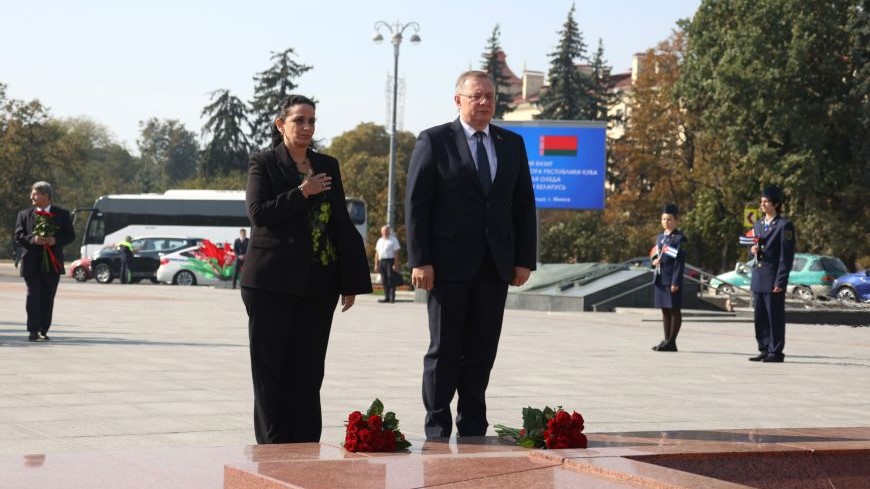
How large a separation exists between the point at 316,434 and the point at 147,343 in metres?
9.01

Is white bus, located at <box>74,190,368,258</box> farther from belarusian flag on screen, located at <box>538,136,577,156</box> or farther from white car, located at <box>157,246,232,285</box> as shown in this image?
belarusian flag on screen, located at <box>538,136,577,156</box>

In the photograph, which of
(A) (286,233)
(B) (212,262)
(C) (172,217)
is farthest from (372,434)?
(C) (172,217)

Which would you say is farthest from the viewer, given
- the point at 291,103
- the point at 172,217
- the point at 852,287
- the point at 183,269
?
the point at 172,217

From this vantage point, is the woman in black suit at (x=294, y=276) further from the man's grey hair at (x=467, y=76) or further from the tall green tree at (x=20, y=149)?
the tall green tree at (x=20, y=149)

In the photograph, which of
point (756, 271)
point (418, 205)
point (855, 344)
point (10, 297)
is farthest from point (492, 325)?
point (10, 297)

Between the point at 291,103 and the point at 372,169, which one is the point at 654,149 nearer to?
the point at 372,169

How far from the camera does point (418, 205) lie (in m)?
7.04

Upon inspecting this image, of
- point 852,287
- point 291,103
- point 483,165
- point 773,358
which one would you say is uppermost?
point 291,103

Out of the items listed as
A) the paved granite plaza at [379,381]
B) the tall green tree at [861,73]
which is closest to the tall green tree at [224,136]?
the tall green tree at [861,73]

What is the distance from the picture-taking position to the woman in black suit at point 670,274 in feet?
53.1

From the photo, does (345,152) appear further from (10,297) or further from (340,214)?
(340,214)

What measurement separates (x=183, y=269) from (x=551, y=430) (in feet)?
137

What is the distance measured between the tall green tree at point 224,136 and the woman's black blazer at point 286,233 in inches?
3701

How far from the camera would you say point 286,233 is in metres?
6.60
